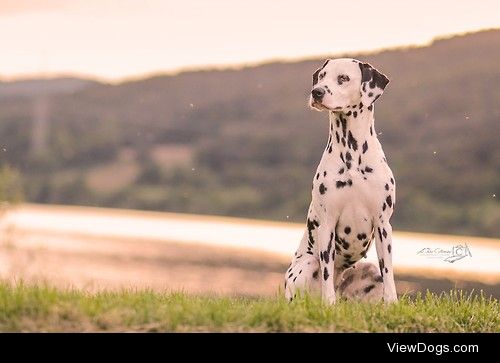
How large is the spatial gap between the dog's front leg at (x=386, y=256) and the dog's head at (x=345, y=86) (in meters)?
1.14

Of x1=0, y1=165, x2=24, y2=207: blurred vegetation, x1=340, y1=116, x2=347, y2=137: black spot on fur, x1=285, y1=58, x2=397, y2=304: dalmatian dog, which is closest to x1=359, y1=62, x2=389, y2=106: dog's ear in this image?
x1=285, y1=58, x2=397, y2=304: dalmatian dog

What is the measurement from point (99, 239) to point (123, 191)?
23124 mm

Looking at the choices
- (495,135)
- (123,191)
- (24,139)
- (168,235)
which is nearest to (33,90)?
(24,139)

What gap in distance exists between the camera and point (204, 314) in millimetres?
8328

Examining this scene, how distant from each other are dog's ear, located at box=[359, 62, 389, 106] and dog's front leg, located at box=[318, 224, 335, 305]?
1201 millimetres

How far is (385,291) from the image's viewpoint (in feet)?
31.1

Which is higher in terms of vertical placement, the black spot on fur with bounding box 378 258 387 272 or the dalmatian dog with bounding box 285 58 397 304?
the dalmatian dog with bounding box 285 58 397 304

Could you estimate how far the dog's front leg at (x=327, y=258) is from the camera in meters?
9.45

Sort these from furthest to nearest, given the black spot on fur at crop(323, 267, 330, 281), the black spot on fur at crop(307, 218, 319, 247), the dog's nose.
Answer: the black spot on fur at crop(307, 218, 319, 247)
the black spot on fur at crop(323, 267, 330, 281)
the dog's nose

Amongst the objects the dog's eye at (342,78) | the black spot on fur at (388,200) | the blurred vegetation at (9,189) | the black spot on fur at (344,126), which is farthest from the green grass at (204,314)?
the blurred vegetation at (9,189)

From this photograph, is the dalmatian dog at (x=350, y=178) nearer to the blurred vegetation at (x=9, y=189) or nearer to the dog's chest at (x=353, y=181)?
the dog's chest at (x=353, y=181)

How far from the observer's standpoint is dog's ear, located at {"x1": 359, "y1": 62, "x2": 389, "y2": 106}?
9.32m

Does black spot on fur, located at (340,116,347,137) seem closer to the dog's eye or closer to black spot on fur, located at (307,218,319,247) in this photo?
the dog's eye
